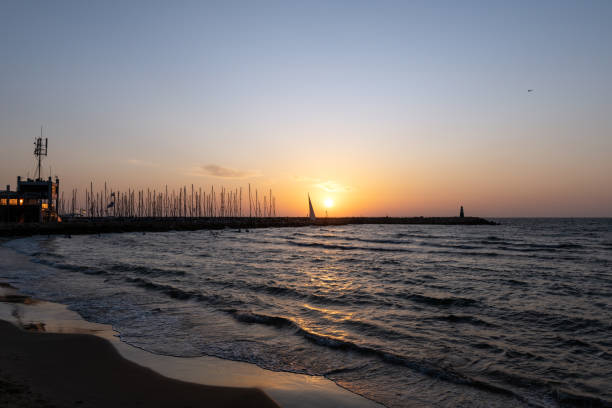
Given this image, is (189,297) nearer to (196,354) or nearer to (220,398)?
(196,354)

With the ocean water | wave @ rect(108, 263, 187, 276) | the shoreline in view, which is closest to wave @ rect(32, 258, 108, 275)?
the ocean water

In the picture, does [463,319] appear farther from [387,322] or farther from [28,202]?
[28,202]

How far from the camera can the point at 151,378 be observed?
736cm

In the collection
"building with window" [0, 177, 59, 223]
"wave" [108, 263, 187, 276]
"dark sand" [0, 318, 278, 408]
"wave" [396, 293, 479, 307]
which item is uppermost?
"building with window" [0, 177, 59, 223]

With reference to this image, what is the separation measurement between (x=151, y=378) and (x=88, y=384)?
1.10 metres

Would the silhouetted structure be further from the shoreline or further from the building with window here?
the shoreline

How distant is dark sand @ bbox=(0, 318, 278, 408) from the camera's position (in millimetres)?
6031

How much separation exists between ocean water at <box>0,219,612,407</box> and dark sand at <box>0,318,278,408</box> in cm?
155

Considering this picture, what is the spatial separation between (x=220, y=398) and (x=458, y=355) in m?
5.99

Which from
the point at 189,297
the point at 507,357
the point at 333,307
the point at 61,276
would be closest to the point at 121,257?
the point at 61,276

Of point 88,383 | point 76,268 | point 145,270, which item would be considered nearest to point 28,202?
point 76,268

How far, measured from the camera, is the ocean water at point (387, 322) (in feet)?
25.4

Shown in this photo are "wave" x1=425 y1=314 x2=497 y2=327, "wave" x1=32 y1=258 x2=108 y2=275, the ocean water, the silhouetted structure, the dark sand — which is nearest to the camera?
the dark sand

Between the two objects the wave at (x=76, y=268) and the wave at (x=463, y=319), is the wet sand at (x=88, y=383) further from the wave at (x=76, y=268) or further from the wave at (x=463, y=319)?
the wave at (x=76, y=268)
